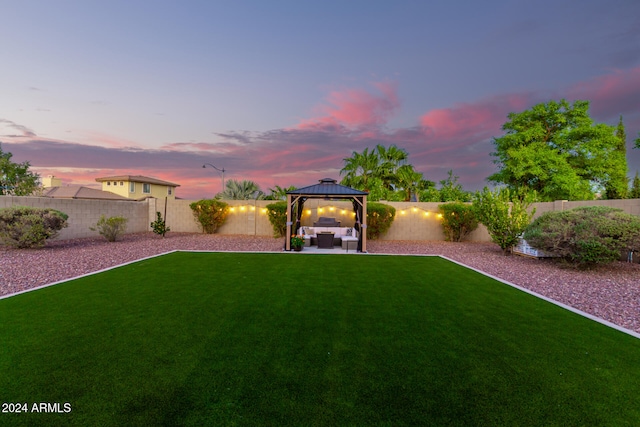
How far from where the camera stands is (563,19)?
12281 mm

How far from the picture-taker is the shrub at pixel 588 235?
7.21 meters

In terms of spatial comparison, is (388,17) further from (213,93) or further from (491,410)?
(491,410)

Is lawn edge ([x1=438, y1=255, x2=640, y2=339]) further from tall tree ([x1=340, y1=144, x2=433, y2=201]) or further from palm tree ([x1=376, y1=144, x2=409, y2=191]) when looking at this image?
palm tree ([x1=376, y1=144, x2=409, y2=191])

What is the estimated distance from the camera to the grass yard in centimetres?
228

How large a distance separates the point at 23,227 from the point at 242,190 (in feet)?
37.8

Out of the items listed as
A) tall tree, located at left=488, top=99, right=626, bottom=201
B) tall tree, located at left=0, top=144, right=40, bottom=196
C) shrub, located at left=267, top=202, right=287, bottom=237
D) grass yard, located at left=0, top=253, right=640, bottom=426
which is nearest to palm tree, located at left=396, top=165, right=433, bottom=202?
tall tree, located at left=488, top=99, right=626, bottom=201

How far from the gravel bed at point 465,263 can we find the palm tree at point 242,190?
7.18m

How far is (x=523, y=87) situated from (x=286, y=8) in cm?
1310

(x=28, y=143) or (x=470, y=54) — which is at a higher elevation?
(x=470, y=54)

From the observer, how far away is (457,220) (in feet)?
45.8

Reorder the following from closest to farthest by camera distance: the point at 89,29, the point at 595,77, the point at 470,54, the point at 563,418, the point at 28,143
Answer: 1. the point at 563,418
2. the point at 89,29
3. the point at 470,54
4. the point at 595,77
5. the point at 28,143

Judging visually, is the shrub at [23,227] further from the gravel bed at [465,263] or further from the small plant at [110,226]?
the small plant at [110,226]

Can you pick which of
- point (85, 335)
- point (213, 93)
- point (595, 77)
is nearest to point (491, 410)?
point (85, 335)

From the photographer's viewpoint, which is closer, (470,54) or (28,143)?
(470,54)
